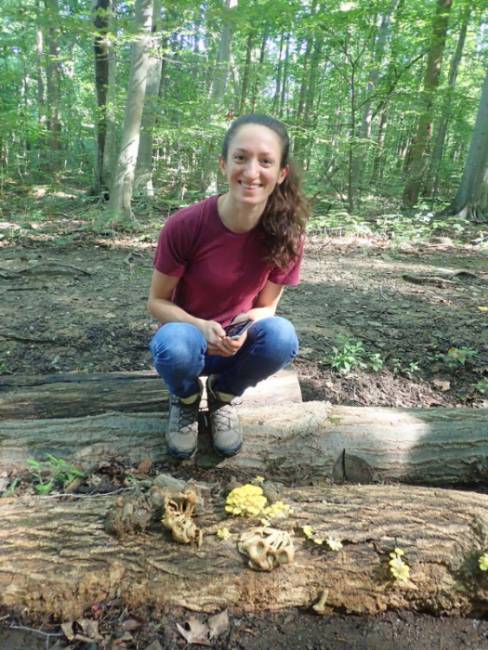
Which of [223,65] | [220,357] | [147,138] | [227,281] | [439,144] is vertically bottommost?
[220,357]

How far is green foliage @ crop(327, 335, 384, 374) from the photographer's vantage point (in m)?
4.04

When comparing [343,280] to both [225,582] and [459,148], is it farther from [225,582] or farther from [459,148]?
[459,148]

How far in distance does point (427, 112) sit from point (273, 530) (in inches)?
462

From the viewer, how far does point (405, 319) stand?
17.0 ft

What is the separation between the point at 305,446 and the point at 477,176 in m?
9.56

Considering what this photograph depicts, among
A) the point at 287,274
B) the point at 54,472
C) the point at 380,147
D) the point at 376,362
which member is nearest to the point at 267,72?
the point at 380,147

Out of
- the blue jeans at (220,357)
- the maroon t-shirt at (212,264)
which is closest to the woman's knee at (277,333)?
the blue jeans at (220,357)

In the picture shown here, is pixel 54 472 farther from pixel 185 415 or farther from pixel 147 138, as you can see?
pixel 147 138

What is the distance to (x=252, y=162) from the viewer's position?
2.29m

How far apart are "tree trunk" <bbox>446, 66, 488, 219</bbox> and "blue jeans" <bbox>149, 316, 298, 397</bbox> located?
9.27 metres

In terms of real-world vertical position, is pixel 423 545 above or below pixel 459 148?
below

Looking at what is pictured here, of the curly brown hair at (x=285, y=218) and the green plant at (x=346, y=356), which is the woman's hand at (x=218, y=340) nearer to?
the curly brown hair at (x=285, y=218)

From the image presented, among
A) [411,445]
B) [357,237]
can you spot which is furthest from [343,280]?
[411,445]

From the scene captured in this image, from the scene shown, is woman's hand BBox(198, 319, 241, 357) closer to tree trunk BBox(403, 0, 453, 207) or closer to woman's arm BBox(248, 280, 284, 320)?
woman's arm BBox(248, 280, 284, 320)
